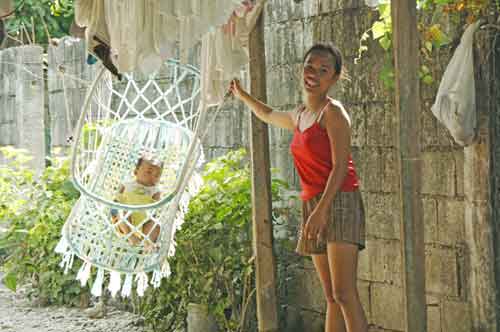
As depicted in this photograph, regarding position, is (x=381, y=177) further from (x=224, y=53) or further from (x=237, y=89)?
(x=224, y=53)

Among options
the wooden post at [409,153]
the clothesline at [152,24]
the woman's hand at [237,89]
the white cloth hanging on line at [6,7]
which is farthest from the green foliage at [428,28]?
the white cloth hanging on line at [6,7]

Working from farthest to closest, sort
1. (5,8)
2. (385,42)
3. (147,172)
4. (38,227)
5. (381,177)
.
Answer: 1. (38,227)
2. (147,172)
3. (381,177)
4. (385,42)
5. (5,8)

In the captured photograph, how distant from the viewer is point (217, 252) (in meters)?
4.57

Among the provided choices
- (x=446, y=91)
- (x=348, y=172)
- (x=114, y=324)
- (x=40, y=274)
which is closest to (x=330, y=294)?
(x=348, y=172)

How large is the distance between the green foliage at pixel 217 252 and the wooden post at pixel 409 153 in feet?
4.76

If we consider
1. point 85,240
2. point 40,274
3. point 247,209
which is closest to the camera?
point 85,240

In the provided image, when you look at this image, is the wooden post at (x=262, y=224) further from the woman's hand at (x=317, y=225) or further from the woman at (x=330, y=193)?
the woman's hand at (x=317, y=225)

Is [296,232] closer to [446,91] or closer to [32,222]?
[446,91]

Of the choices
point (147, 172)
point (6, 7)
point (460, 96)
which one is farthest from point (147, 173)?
point (6, 7)

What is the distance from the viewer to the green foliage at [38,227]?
570 cm

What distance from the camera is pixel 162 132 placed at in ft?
16.2

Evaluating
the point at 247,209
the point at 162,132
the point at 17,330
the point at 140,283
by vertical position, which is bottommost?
the point at 17,330

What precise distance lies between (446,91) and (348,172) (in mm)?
497

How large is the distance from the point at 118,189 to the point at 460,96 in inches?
78.7
